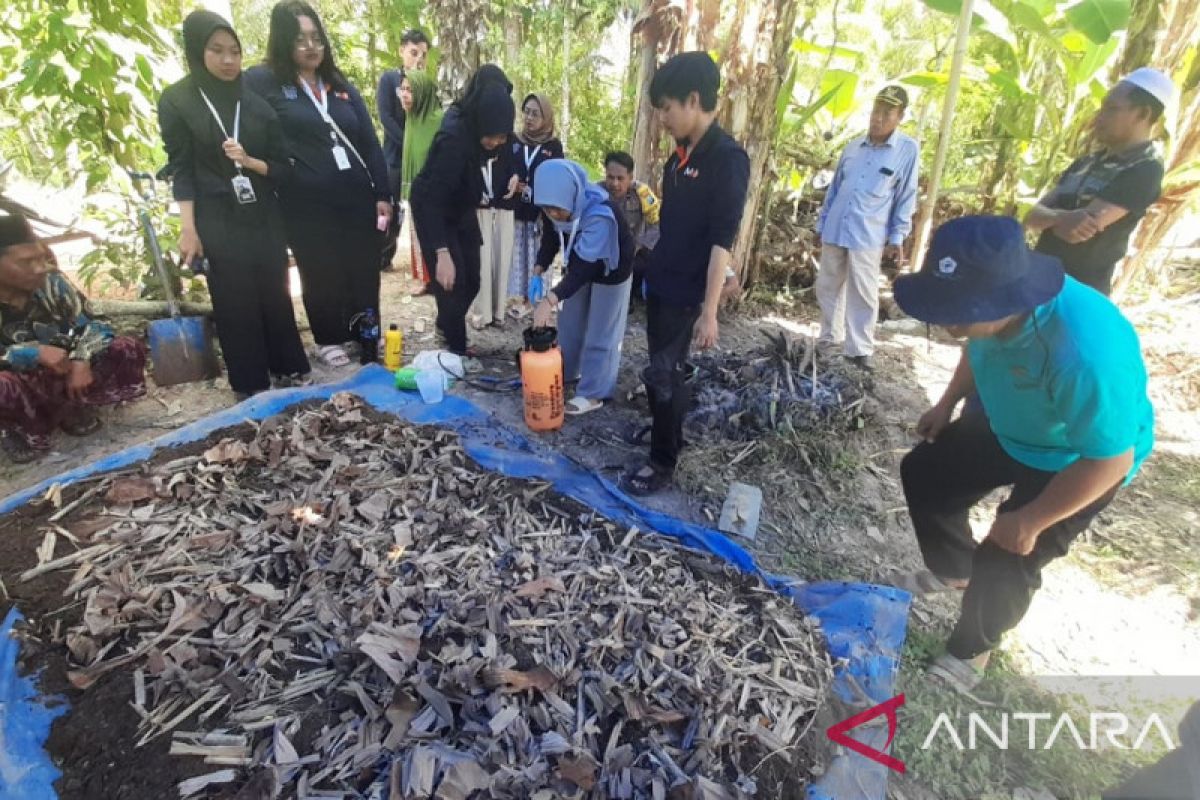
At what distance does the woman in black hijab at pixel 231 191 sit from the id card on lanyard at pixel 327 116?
0.30 m

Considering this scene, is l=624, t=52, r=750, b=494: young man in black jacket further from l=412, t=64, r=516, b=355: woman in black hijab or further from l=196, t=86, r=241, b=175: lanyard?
l=196, t=86, r=241, b=175: lanyard

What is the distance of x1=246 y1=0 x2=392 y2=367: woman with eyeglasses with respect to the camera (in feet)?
12.0

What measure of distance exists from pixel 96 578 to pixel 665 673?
2.10 m

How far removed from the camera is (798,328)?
6.13 metres

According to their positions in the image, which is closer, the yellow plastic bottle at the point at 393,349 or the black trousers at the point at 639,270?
the yellow plastic bottle at the point at 393,349

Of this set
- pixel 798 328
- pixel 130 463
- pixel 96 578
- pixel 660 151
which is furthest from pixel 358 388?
pixel 798 328

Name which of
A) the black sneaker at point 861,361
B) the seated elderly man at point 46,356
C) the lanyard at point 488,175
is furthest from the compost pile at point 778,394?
the seated elderly man at point 46,356

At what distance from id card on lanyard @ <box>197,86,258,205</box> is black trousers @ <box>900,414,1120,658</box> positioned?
3.83 meters

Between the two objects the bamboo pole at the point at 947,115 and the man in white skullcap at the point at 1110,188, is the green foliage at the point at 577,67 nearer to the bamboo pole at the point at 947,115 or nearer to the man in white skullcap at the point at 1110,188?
the bamboo pole at the point at 947,115

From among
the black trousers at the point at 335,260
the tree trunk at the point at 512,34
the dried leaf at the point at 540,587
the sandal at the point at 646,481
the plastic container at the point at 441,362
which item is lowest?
the sandal at the point at 646,481

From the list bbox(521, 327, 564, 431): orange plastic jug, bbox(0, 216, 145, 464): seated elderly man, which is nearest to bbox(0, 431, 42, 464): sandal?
bbox(0, 216, 145, 464): seated elderly man

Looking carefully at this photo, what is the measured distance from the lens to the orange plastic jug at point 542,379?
139 inches

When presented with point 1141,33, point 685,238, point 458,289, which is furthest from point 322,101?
point 1141,33

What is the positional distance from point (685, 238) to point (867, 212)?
241cm
